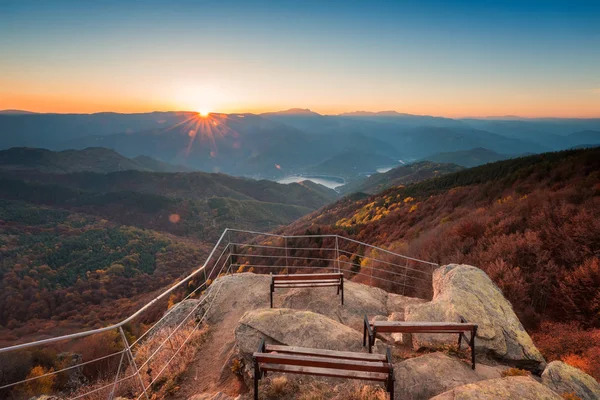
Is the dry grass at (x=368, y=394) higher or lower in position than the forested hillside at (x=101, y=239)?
higher

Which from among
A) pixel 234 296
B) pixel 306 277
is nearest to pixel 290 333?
pixel 306 277

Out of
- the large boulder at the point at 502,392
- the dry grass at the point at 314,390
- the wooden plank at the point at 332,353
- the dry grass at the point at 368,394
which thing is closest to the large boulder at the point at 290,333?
the dry grass at the point at 314,390

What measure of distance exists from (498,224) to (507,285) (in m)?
3.61

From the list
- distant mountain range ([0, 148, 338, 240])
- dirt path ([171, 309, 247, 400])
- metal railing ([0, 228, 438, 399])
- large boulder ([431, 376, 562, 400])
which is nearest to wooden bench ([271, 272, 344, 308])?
metal railing ([0, 228, 438, 399])

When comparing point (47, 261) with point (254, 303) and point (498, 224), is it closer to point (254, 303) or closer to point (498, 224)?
point (254, 303)

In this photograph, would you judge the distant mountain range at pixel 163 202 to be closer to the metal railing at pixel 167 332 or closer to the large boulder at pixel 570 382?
the metal railing at pixel 167 332

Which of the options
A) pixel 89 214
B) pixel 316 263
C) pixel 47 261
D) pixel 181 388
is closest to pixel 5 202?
pixel 89 214

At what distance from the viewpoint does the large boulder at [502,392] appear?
366cm

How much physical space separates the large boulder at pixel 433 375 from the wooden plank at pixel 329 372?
0.70m

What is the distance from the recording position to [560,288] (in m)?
7.37

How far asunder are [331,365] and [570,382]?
3800mm

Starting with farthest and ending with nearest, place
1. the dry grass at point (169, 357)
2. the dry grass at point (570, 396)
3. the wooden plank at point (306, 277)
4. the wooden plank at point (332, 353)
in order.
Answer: the wooden plank at point (306, 277) → the dry grass at point (169, 357) → the wooden plank at point (332, 353) → the dry grass at point (570, 396)

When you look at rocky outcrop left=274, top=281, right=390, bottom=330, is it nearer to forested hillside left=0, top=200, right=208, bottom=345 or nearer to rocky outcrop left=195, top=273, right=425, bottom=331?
rocky outcrop left=195, top=273, right=425, bottom=331

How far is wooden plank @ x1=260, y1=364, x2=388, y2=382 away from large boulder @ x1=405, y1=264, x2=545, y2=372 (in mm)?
2360
